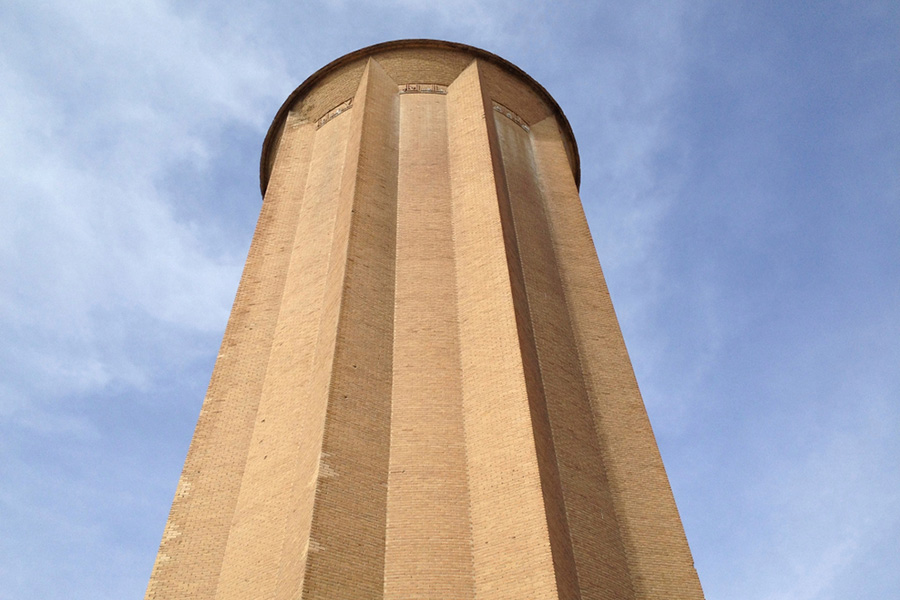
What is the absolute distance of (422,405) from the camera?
21.2 feet

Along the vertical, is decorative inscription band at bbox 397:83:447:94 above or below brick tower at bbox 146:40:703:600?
above

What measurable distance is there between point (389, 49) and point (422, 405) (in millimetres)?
6424

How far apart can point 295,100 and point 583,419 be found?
690 cm

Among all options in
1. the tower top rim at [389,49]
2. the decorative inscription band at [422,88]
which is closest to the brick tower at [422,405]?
the decorative inscription band at [422,88]

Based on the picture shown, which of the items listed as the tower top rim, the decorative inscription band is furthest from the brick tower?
the tower top rim

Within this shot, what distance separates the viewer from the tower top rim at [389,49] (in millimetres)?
11102

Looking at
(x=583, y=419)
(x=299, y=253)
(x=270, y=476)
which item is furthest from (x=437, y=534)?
(x=299, y=253)

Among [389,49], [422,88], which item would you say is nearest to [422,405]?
[422,88]

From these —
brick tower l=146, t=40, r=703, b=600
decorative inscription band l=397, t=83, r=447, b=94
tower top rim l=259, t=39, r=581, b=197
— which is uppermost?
tower top rim l=259, t=39, r=581, b=197

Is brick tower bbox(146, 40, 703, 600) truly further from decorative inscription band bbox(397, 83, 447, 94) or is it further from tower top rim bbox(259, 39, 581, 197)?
tower top rim bbox(259, 39, 581, 197)

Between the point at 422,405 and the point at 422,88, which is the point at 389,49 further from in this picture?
the point at 422,405

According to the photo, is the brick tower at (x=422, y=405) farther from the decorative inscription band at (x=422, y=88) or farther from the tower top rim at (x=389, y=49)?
the tower top rim at (x=389, y=49)

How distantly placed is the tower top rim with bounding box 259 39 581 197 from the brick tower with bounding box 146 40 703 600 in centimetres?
141

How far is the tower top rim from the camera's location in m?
11.1
